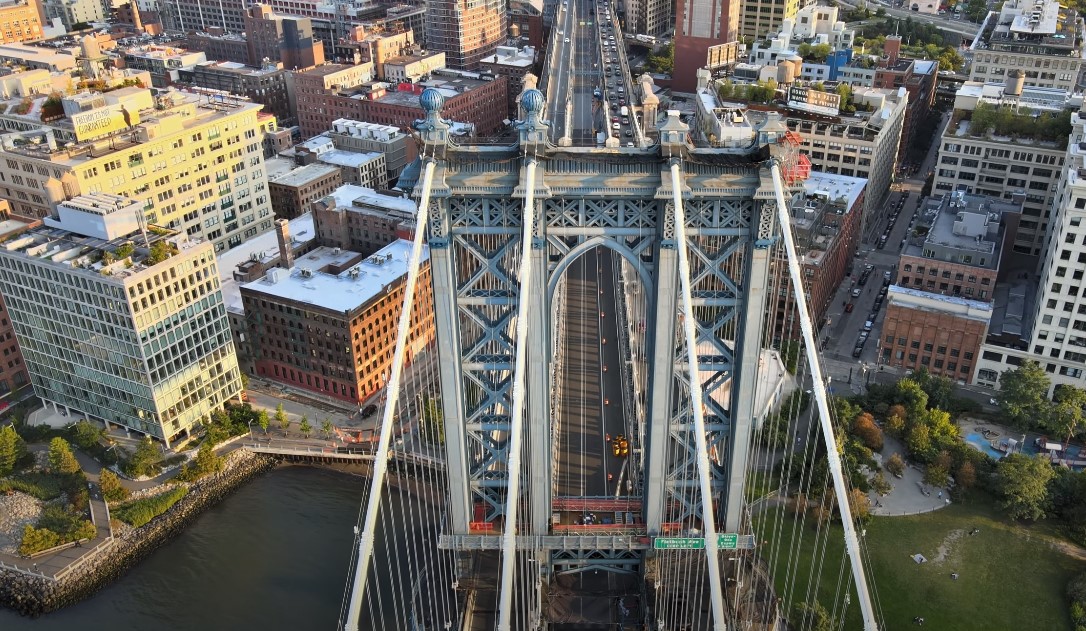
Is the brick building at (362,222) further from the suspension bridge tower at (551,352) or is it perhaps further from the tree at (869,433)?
the tree at (869,433)

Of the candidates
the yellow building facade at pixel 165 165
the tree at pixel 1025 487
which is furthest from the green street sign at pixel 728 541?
the yellow building facade at pixel 165 165

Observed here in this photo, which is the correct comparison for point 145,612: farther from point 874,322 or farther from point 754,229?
point 874,322

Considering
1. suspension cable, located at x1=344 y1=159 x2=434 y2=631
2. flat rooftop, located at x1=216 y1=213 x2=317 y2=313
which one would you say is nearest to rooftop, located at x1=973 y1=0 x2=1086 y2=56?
flat rooftop, located at x1=216 y1=213 x2=317 y2=313

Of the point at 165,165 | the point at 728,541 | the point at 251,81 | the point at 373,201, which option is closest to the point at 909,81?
the point at 373,201

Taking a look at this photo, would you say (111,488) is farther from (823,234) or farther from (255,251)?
(823,234)

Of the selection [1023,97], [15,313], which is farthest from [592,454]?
[1023,97]

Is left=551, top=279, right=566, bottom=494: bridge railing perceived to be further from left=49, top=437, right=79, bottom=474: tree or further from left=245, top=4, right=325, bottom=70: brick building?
left=245, top=4, right=325, bottom=70: brick building
